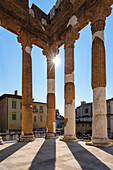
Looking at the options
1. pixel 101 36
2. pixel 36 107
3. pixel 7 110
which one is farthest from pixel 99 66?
pixel 36 107

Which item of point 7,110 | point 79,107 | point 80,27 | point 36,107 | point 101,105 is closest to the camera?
point 101,105

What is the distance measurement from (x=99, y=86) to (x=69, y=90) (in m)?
4.03

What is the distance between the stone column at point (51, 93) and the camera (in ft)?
58.2

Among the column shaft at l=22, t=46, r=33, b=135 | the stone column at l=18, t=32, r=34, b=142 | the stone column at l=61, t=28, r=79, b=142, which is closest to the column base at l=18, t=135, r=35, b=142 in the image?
the stone column at l=18, t=32, r=34, b=142

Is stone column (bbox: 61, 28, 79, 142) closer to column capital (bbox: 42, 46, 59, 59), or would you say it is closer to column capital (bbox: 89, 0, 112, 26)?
column capital (bbox: 89, 0, 112, 26)

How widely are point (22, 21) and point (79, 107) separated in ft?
167

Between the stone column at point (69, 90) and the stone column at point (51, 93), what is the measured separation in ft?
11.4

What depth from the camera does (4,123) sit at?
39594 millimetres

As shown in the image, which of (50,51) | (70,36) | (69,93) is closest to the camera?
(69,93)

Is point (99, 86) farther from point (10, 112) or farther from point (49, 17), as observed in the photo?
point (10, 112)

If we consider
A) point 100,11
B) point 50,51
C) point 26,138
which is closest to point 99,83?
point 100,11

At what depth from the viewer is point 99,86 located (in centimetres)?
1211

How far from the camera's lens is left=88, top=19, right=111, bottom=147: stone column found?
11.3 m

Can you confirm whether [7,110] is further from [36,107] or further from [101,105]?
[101,105]
